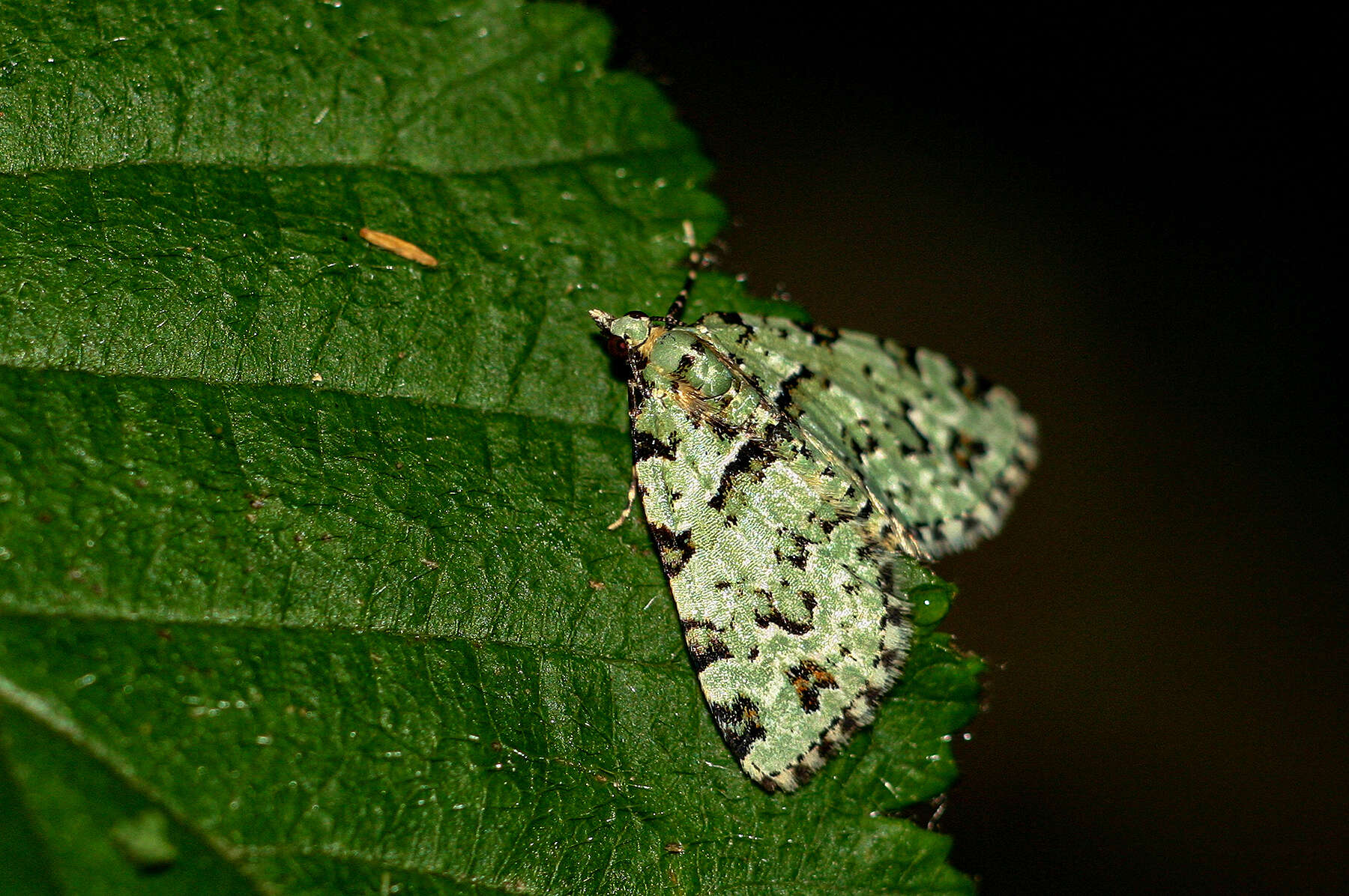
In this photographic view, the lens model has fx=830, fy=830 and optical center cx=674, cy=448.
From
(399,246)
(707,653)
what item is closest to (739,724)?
(707,653)

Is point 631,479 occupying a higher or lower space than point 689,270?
lower

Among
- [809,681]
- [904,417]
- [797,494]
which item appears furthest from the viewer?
[904,417]

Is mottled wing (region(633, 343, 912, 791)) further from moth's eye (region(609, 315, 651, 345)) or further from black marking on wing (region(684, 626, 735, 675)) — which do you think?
moth's eye (region(609, 315, 651, 345))

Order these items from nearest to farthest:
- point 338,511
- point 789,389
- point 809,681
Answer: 1. point 338,511
2. point 809,681
3. point 789,389

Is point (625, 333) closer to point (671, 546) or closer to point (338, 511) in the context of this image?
point (671, 546)

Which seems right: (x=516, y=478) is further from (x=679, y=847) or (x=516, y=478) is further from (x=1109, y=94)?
(x=1109, y=94)

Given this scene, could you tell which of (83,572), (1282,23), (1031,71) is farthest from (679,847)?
(1282,23)

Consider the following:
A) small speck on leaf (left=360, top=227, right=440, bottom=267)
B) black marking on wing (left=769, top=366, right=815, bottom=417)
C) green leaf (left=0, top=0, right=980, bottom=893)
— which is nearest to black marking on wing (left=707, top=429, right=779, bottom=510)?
black marking on wing (left=769, top=366, right=815, bottom=417)
